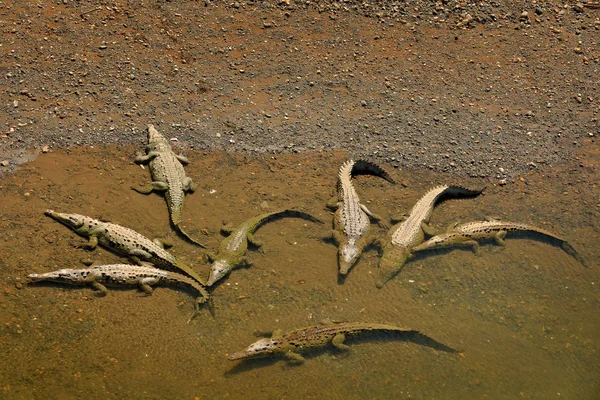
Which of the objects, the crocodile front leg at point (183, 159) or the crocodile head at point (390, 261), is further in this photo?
the crocodile front leg at point (183, 159)

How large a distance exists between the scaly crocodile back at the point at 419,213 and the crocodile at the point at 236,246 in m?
1.87

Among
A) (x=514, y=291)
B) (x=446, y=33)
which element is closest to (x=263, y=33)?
(x=446, y=33)

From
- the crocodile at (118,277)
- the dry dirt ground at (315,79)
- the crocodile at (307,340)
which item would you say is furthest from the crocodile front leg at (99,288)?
the dry dirt ground at (315,79)

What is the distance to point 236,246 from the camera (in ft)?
29.5

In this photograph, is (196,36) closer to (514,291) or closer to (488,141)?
(488,141)

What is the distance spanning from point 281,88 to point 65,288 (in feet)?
19.0

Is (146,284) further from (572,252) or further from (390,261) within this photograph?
(572,252)

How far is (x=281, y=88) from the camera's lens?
11.9 m

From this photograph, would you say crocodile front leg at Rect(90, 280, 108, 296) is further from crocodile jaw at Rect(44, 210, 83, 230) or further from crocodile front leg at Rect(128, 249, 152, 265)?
crocodile jaw at Rect(44, 210, 83, 230)

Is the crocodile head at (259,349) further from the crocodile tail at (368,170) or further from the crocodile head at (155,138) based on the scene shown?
the crocodile head at (155,138)

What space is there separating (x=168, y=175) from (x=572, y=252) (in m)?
6.93

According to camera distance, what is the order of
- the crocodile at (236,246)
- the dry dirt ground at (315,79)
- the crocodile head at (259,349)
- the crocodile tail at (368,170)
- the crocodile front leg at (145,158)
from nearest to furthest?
the crocodile head at (259,349) < the crocodile at (236,246) < the crocodile front leg at (145,158) < the crocodile tail at (368,170) < the dry dirt ground at (315,79)

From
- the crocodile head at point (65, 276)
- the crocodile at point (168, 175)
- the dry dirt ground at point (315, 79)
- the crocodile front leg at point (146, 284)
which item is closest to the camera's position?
the crocodile head at point (65, 276)

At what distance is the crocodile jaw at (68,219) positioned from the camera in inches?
356
